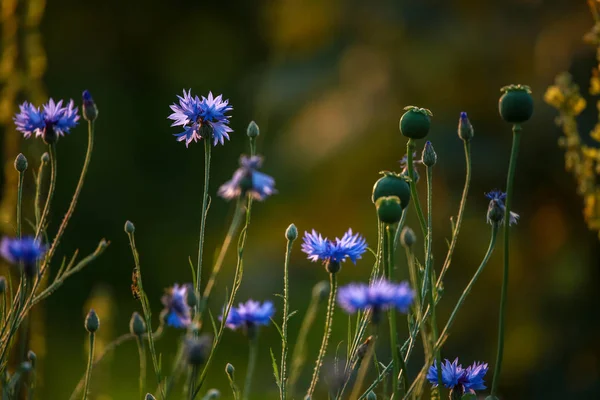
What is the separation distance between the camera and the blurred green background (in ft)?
10.1

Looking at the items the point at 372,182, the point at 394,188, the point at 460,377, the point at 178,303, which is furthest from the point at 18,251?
the point at 372,182

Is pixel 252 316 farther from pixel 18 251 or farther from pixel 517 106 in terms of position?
pixel 517 106


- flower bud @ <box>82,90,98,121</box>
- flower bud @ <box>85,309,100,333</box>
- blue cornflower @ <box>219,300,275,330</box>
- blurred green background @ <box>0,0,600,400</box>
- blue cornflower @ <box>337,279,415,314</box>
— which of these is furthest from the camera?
blurred green background @ <box>0,0,600,400</box>

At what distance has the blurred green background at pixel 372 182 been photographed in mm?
3072

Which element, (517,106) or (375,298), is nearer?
(375,298)

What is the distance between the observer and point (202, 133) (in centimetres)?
113

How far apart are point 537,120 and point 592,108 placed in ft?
0.91

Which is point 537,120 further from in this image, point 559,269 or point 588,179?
point 588,179

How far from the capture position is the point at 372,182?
12.6ft

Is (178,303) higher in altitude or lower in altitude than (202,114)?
lower

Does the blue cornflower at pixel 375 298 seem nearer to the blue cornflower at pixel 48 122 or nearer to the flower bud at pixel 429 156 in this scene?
the flower bud at pixel 429 156

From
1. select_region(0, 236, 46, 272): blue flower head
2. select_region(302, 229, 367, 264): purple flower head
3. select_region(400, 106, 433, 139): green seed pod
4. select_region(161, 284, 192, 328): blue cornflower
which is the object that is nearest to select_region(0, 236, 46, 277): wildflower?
select_region(0, 236, 46, 272): blue flower head

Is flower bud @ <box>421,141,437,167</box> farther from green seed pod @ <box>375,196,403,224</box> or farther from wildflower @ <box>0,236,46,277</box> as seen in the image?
wildflower @ <box>0,236,46,277</box>

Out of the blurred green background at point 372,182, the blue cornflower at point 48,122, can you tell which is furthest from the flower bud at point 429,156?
the blurred green background at point 372,182
